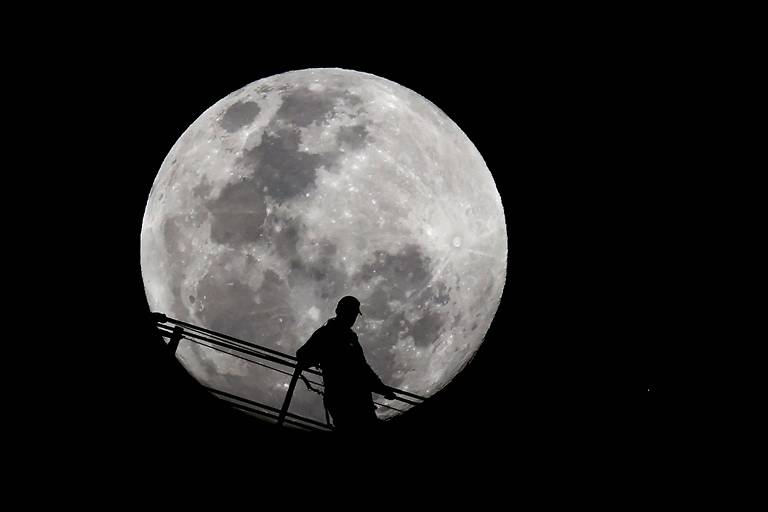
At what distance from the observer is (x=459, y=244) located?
26.3 feet

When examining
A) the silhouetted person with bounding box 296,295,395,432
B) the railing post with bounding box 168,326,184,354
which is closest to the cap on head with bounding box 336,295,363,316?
the silhouetted person with bounding box 296,295,395,432

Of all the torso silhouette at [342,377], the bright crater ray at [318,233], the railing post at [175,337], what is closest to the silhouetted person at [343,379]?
the torso silhouette at [342,377]

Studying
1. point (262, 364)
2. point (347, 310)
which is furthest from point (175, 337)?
point (347, 310)

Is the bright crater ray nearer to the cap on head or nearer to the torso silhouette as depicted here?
the cap on head

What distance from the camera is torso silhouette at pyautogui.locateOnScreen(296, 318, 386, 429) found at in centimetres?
585

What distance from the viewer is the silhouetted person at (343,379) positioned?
5.84 meters

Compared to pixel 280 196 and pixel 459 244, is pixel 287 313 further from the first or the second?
pixel 459 244

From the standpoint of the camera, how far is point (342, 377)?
5.85 m

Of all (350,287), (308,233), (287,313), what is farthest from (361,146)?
(287,313)

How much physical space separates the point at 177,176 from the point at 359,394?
4274mm

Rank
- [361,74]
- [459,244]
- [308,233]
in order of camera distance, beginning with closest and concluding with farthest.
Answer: [308,233]
[459,244]
[361,74]

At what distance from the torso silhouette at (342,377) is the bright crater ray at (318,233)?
→ 5.12 feet

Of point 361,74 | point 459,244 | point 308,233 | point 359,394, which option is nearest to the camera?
point 359,394

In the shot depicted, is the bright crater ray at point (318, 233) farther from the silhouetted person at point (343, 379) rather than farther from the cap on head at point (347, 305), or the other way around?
the silhouetted person at point (343, 379)
